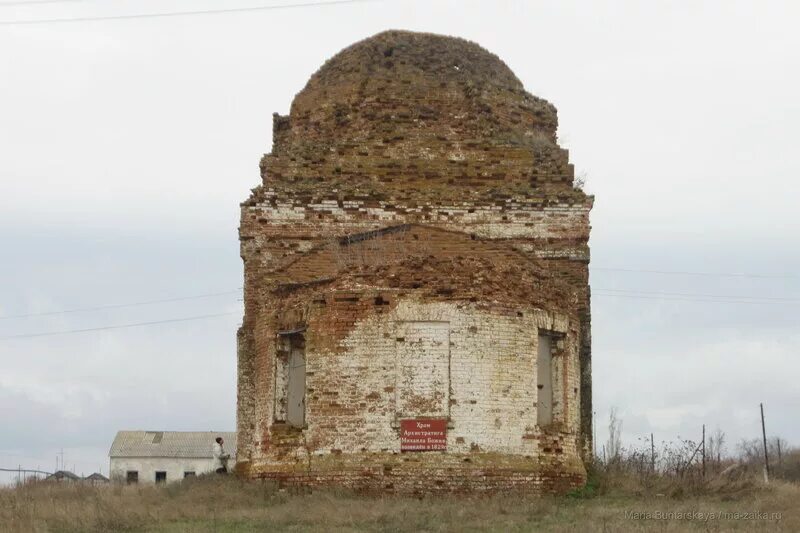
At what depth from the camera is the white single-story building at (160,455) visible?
167 feet

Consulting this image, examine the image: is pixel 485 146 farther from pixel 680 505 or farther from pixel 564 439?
pixel 680 505

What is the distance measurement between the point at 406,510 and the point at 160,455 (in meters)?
38.9

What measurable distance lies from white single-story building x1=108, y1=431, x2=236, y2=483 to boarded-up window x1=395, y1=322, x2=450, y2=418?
34537 millimetres

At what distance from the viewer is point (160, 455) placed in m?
51.5

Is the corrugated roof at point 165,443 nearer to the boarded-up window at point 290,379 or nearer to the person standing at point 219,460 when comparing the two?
the person standing at point 219,460

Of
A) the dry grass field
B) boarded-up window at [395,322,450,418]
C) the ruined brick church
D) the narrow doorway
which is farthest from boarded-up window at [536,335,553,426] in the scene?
the narrow doorway

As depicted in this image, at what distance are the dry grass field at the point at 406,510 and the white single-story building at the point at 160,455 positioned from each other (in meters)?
33.5

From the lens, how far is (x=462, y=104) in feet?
67.6

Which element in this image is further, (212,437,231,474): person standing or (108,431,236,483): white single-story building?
(108,431,236,483): white single-story building

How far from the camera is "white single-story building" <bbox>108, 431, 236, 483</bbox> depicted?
50.8m

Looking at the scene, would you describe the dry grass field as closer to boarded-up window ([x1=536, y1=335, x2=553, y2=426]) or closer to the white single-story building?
boarded-up window ([x1=536, y1=335, x2=553, y2=426])

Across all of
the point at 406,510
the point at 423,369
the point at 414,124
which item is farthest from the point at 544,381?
the point at 414,124

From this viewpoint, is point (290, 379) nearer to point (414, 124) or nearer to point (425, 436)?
point (425, 436)

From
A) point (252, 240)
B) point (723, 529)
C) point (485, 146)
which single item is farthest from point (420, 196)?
point (723, 529)
